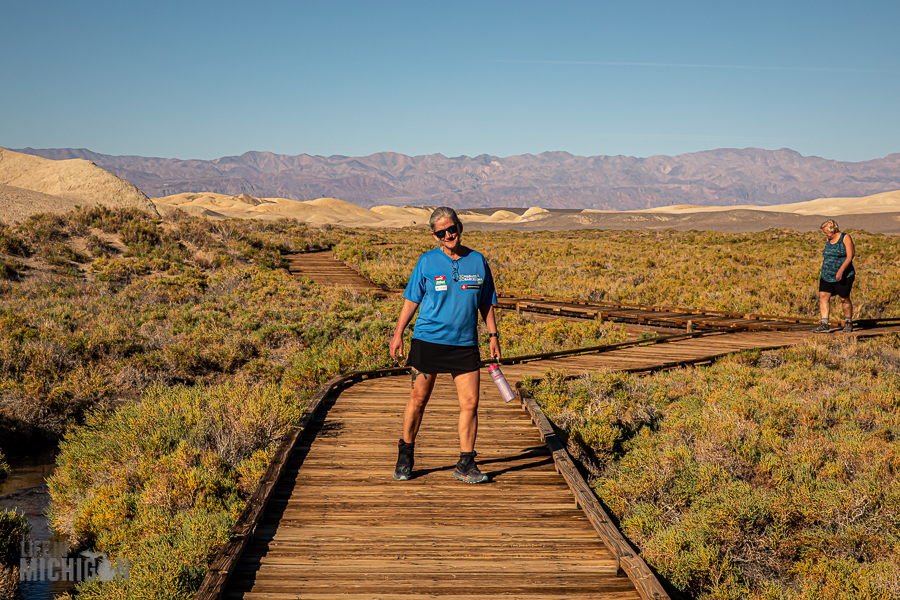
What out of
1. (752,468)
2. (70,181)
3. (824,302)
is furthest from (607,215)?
(752,468)

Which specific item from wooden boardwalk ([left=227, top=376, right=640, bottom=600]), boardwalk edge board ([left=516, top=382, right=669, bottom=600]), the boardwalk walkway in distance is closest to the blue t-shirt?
wooden boardwalk ([left=227, top=376, right=640, bottom=600])

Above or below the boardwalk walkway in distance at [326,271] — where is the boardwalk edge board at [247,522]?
below

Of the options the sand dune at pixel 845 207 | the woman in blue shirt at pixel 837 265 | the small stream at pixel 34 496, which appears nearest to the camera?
the small stream at pixel 34 496

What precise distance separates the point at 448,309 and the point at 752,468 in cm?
402

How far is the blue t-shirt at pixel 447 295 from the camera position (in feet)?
15.0

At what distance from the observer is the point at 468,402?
189 inches

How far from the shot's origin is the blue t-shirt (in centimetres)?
456

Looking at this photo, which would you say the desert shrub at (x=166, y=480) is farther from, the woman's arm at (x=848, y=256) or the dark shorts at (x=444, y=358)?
the woman's arm at (x=848, y=256)

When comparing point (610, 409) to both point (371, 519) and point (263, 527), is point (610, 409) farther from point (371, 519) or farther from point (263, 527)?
point (263, 527)

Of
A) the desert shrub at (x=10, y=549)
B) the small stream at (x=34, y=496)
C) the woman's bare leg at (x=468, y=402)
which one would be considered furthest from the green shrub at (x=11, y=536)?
the woman's bare leg at (x=468, y=402)

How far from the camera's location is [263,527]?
4328 millimetres

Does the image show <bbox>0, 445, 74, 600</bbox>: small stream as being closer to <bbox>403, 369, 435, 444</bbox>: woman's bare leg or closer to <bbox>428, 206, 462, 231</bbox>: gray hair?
<bbox>403, 369, 435, 444</bbox>: woman's bare leg

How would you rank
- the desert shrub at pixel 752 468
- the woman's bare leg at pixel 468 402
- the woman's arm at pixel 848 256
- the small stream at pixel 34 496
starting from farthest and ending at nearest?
1. the woman's arm at pixel 848 256
2. the small stream at pixel 34 496
3. the woman's bare leg at pixel 468 402
4. the desert shrub at pixel 752 468

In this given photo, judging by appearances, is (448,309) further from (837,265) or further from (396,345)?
(837,265)
